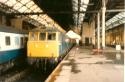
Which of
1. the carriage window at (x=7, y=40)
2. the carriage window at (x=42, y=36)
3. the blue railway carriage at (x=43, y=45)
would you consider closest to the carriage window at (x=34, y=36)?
the blue railway carriage at (x=43, y=45)

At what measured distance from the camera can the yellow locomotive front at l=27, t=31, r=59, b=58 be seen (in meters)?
20.0

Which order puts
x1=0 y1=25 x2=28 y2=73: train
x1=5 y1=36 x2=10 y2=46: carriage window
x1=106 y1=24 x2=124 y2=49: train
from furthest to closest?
x1=106 y1=24 x2=124 y2=49: train
x1=5 y1=36 x2=10 y2=46: carriage window
x1=0 y1=25 x2=28 y2=73: train

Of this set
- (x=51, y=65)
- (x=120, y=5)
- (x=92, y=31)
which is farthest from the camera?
(x=92, y=31)

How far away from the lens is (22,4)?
3688 cm

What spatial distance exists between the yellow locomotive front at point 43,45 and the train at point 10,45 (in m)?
1.06

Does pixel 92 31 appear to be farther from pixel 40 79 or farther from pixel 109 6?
pixel 40 79

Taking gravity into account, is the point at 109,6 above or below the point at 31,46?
above

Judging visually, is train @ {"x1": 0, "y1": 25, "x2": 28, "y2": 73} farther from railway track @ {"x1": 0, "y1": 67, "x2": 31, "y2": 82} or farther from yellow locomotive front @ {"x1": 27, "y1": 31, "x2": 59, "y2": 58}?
yellow locomotive front @ {"x1": 27, "y1": 31, "x2": 59, "y2": 58}

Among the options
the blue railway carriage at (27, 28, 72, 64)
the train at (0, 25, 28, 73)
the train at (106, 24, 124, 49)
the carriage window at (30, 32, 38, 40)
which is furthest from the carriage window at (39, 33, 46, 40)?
the train at (106, 24, 124, 49)

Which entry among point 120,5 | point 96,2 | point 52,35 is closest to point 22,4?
point 96,2

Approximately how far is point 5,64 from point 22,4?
18.8 metres

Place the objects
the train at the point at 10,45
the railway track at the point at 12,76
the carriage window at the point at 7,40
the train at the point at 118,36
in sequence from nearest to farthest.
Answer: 1. the railway track at the point at 12,76
2. the train at the point at 10,45
3. the carriage window at the point at 7,40
4. the train at the point at 118,36

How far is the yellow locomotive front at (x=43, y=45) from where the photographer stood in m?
20.0

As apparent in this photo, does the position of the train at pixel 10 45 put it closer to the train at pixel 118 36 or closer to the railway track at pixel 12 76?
the railway track at pixel 12 76
